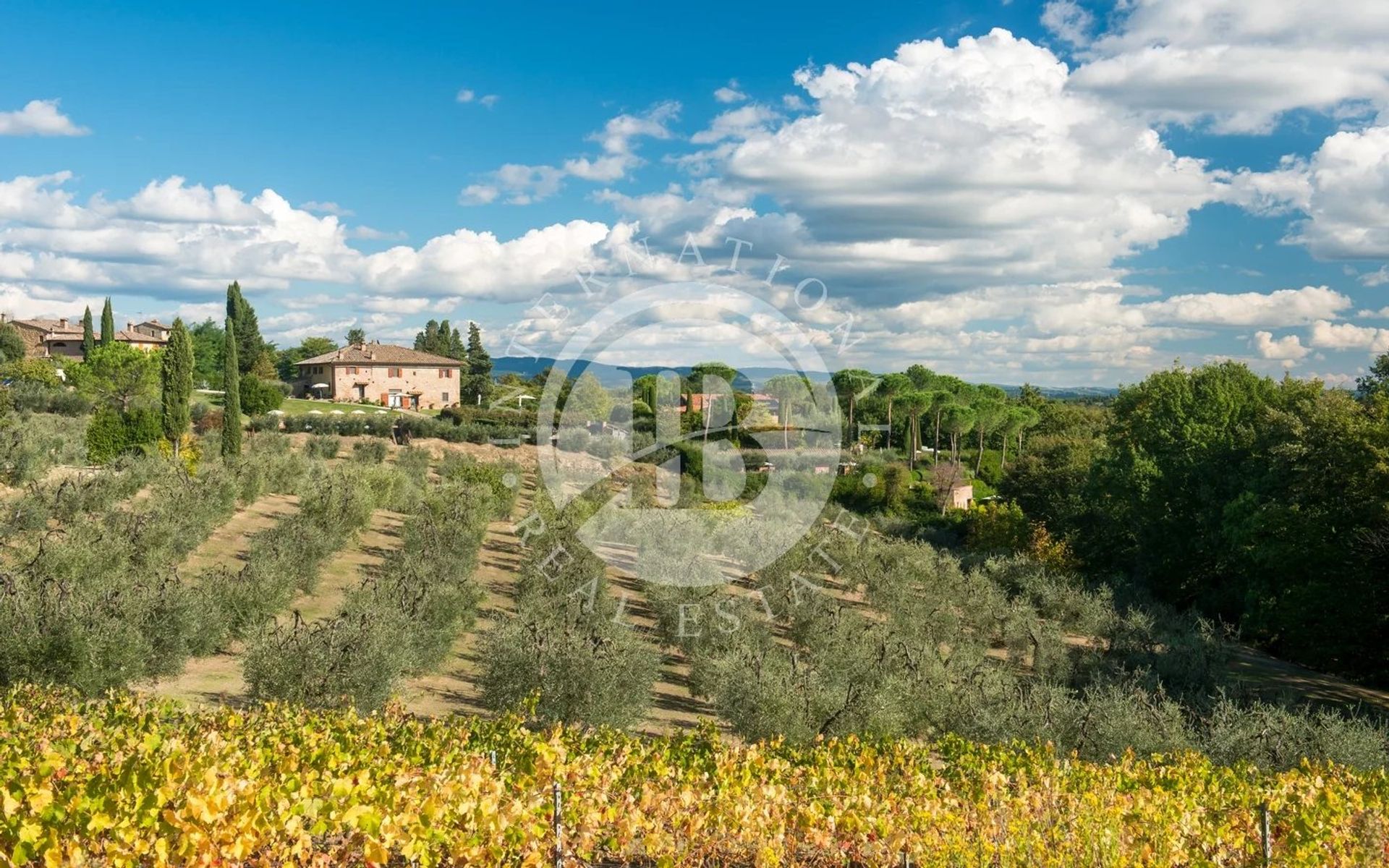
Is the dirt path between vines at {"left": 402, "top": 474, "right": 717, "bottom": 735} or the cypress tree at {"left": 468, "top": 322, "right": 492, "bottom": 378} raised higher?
the cypress tree at {"left": 468, "top": 322, "right": 492, "bottom": 378}

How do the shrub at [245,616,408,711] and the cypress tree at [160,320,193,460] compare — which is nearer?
the shrub at [245,616,408,711]

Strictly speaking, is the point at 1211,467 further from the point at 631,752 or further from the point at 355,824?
the point at 355,824

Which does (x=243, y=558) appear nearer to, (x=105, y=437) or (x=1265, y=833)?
(x=105, y=437)

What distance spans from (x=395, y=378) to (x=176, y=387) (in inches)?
1287

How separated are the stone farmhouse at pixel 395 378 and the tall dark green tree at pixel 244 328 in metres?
14.1

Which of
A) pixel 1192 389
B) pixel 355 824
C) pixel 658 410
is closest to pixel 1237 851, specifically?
pixel 355 824

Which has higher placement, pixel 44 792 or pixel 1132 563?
pixel 44 792

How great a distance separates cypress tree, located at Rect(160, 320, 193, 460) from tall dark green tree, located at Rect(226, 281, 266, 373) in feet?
150

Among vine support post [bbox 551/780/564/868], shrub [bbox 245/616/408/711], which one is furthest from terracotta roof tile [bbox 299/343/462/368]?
vine support post [bbox 551/780/564/868]

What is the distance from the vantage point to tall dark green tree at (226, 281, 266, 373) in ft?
272

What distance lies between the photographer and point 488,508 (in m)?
31.1

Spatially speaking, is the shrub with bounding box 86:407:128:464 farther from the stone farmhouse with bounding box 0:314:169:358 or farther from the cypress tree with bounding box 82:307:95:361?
the stone farmhouse with bounding box 0:314:169:358

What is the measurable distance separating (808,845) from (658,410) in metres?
45.4

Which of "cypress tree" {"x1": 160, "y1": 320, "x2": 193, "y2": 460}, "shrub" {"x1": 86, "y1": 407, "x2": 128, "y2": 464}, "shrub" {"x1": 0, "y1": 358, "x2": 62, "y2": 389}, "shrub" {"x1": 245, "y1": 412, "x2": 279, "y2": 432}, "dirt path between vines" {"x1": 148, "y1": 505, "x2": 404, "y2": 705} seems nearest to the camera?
"dirt path between vines" {"x1": 148, "y1": 505, "x2": 404, "y2": 705}
